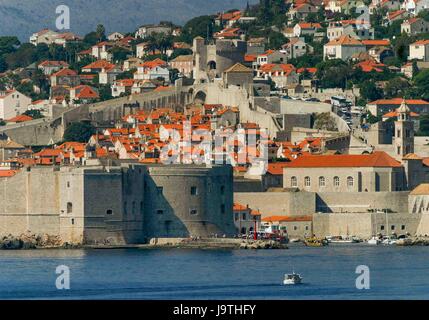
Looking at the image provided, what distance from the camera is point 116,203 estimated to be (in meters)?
38.4

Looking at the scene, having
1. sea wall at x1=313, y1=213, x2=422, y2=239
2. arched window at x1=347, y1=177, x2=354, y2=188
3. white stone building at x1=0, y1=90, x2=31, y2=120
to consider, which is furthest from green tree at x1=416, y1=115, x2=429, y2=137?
white stone building at x1=0, y1=90, x2=31, y2=120

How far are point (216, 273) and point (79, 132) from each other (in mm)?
31611

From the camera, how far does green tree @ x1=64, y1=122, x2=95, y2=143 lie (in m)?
59.0

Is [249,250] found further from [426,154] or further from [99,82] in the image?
[99,82]

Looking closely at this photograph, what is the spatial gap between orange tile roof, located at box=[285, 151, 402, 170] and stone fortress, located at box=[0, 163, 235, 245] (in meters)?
7.45

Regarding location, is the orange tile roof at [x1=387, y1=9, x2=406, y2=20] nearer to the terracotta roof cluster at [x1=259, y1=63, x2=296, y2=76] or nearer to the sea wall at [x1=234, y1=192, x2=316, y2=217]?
the terracotta roof cluster at [x1=259, y1=63, x2=296, y2=76]

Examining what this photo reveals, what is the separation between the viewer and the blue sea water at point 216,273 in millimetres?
22328

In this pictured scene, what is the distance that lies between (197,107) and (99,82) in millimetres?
12935

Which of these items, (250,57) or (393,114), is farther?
(250,57)

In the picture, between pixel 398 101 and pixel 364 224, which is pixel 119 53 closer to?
pixel 398 101

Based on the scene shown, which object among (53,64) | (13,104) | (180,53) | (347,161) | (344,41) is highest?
(344,41)

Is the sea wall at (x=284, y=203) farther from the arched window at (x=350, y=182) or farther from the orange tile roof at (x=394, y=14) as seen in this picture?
the orange tile roof at (x=394, y=14)

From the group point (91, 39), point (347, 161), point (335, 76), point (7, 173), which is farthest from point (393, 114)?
point (91, 39)
